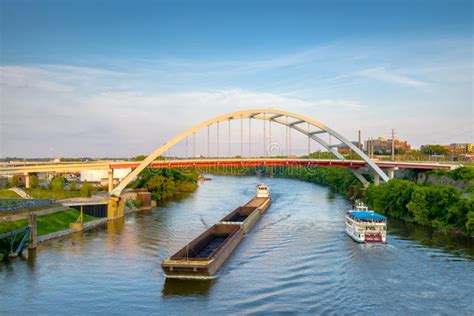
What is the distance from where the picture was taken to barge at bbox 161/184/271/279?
A: 23156 mm

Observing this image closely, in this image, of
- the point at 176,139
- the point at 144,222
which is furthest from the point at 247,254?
the point at 176,139

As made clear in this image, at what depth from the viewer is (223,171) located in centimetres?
15062

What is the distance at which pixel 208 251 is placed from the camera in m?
30.0

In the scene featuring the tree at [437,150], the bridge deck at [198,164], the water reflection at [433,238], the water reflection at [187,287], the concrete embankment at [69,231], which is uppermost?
the tree at [437,150]

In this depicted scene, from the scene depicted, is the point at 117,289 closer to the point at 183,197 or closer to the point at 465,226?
the point at 465,226

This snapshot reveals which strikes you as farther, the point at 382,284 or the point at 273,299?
the point at 382,284

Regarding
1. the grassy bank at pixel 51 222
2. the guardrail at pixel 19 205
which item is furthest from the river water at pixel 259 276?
the guardrail at pixel 19 205

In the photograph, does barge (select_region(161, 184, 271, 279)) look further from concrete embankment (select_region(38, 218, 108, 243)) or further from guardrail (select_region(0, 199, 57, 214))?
guardrail (select_region(0, 199, 57, 214))

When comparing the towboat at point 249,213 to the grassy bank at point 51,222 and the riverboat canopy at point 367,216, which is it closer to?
the riverboat canopy at point 367,216

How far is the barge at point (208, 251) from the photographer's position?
23.2 metres

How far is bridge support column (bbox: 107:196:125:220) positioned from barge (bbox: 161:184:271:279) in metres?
11.3

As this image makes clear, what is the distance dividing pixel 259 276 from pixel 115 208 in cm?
2483

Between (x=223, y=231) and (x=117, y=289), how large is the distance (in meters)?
14.4

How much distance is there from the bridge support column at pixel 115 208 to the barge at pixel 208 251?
11.3 meters
